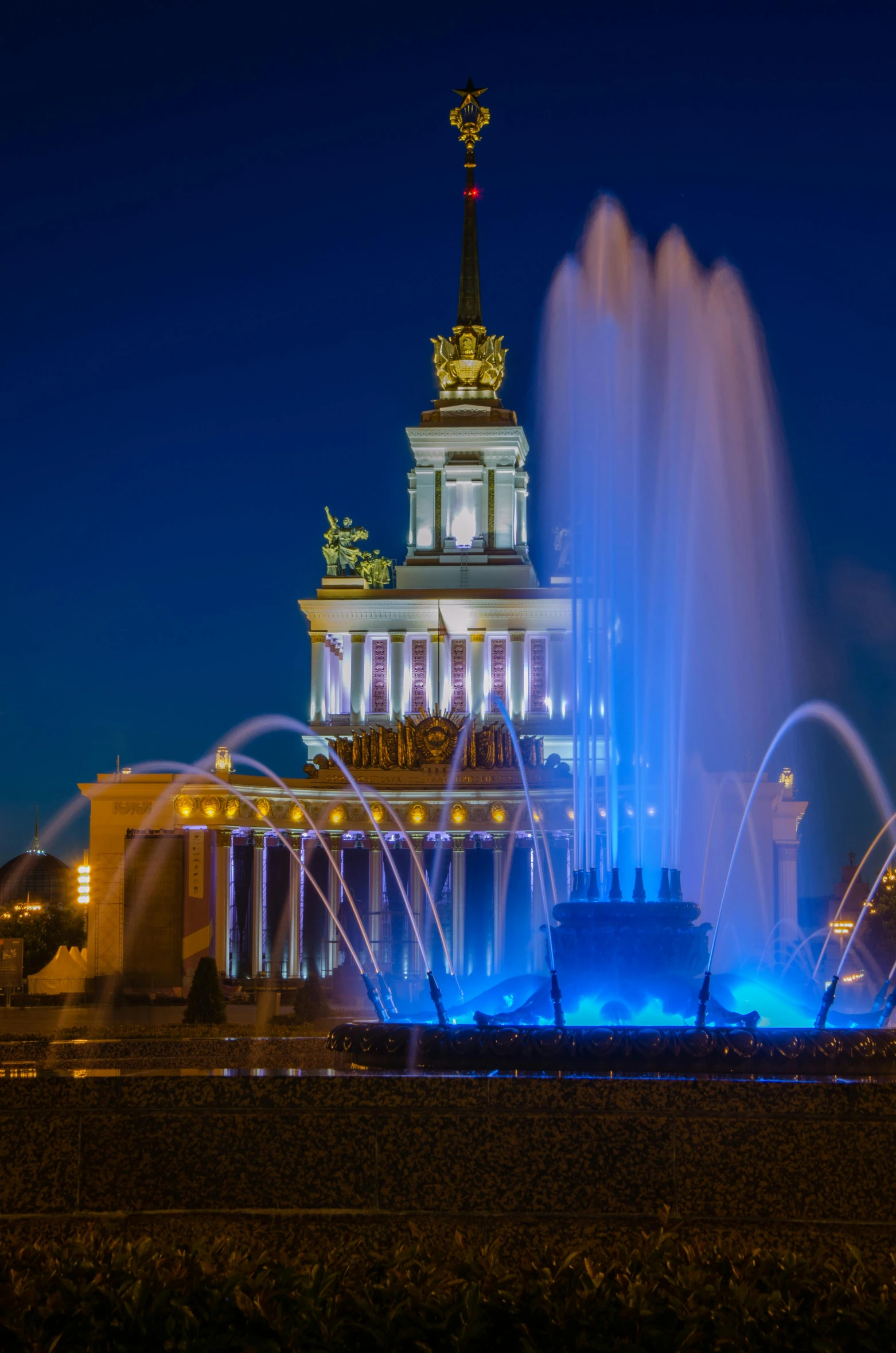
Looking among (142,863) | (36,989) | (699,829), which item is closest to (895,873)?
(699,829)

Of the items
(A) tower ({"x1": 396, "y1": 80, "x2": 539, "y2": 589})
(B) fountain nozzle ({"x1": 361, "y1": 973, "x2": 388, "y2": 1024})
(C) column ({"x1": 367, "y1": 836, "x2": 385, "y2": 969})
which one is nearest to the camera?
(B) fountain nozzle ({"x1": 361, "y1": 973, "x2": 388, "y2": 1024})

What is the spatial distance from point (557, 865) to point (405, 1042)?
162 feet

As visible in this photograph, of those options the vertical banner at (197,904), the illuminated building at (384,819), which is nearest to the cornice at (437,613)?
the illuminated building at (384,819)

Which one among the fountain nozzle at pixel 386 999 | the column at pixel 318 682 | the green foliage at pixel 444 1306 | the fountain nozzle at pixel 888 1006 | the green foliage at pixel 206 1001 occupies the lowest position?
the green foliage at pixel 206 1001

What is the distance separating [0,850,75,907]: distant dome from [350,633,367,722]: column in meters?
51.8

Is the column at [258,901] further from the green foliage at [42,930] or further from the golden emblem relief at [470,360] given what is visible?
the golden emblem relief at [470,360]

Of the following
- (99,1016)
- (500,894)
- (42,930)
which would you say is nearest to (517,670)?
(500,894)

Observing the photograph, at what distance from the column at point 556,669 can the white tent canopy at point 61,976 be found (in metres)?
31.2

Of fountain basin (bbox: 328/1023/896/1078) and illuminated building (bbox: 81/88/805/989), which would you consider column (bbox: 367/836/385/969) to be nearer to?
illuminated building (bbox: 81/88/805/989)

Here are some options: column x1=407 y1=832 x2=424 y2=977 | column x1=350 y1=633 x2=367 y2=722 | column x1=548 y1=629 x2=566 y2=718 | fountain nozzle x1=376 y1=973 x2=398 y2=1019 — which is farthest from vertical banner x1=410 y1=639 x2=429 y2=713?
fountain nozzle x1=376 y1=973 x2=398 y2=1019

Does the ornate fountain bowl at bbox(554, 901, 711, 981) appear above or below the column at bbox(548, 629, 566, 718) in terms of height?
below

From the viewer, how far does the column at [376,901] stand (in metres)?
57.8

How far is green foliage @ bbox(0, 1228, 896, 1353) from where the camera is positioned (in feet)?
19.5

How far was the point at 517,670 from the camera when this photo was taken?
76.2 metres
